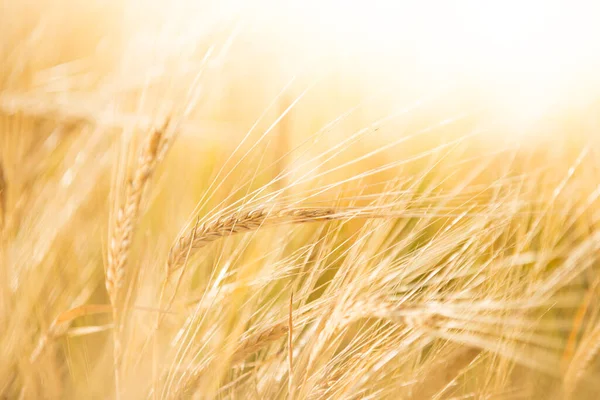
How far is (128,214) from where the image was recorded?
481 millimetres

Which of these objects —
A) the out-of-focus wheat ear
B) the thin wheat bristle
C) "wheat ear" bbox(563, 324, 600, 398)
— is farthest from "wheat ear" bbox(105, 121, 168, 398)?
"wheat ear" bbox(563, 324, 600, 398)

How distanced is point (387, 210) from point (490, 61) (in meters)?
0.38

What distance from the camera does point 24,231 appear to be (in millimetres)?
578

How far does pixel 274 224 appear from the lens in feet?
1.54

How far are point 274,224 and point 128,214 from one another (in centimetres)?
14

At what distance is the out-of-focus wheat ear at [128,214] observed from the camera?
0.48 metres

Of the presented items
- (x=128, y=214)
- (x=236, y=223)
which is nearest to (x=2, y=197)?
(x=128, y=214)

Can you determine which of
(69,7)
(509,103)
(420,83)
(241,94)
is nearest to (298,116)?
(241,94)

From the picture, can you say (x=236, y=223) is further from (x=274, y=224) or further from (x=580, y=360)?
(x=580, y=360)

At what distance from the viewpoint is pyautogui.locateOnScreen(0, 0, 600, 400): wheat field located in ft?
1.54

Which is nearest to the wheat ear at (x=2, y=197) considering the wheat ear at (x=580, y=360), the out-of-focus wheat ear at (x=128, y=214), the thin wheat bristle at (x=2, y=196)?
the thin wheat bristle at (x=2, y=196)

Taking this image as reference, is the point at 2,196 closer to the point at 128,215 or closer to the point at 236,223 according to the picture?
the point at 128,215

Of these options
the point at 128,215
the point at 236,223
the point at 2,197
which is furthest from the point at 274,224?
the point at 2,197

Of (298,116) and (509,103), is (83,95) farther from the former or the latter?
(509,103)
